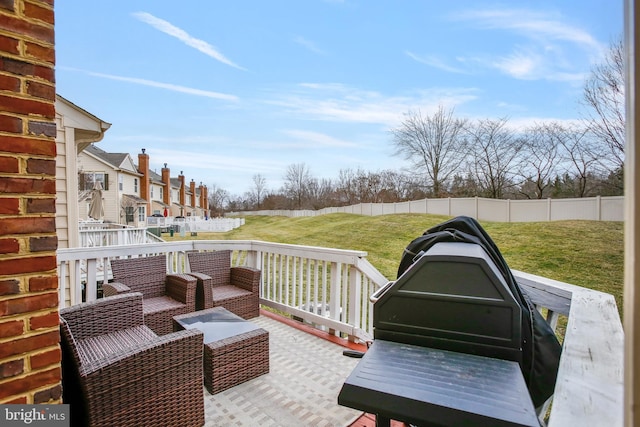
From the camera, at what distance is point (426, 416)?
0.93 metres

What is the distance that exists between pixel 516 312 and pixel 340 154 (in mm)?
23438

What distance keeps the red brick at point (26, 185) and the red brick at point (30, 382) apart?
73 cm

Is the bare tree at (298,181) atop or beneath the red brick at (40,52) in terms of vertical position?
atop

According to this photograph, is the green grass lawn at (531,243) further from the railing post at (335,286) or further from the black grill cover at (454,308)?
the railing post at (335,286)

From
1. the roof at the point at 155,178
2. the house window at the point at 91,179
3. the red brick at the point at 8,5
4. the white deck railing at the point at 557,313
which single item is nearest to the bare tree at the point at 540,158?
the white deck railing at the point at 557,313

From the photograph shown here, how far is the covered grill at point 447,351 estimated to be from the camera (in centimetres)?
93

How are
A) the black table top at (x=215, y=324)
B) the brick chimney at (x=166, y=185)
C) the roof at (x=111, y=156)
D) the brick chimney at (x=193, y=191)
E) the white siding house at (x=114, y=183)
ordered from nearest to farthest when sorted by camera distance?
the black table top at (x=215, y=324) < the white siding house at (x=114, y=183) < the roof at (x=111, y=156) < the brick chimney at (x=166, y=185) < the brick chimney at (x=193, y=191)

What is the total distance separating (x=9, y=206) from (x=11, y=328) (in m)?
0.47

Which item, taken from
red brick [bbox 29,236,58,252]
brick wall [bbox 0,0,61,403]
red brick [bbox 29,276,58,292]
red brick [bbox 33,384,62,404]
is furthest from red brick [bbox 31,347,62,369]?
red brick [bbox 29,236,58,252]

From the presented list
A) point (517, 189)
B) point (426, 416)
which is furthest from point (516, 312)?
point (517, 189)

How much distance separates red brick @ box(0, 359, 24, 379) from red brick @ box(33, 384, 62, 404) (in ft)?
0.42

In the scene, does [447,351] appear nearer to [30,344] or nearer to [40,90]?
[30,344]

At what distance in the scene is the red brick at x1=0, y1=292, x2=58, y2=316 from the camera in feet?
3.84

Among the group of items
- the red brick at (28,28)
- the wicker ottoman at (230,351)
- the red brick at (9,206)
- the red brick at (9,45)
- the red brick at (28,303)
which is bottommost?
the wicker ottoman at (230,351)
